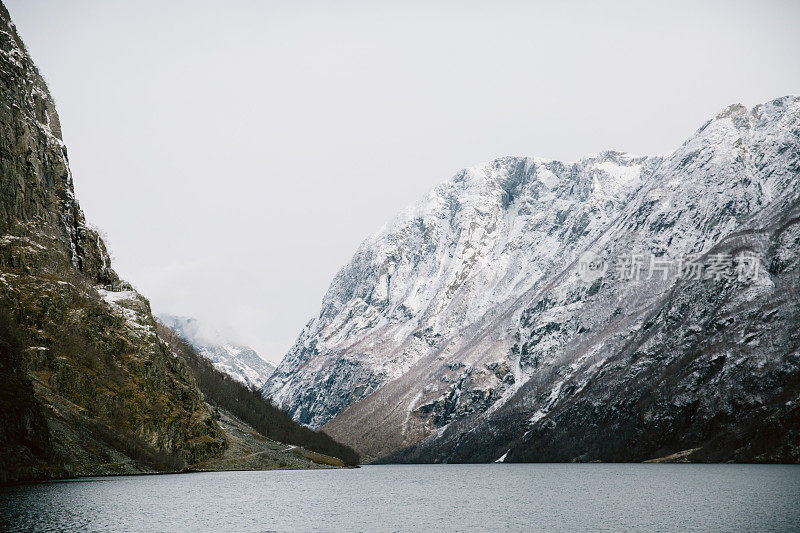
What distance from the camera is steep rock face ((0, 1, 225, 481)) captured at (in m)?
99.2

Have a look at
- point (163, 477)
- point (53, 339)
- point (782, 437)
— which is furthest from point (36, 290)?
point (782, 437)

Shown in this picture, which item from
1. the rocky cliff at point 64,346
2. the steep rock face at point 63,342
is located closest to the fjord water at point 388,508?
the rocky cliff at point 64,346

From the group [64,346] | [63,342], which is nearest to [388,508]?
[64,346]

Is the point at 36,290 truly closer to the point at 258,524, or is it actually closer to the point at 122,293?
the point at 122,293

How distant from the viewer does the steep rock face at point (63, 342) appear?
9925 cm

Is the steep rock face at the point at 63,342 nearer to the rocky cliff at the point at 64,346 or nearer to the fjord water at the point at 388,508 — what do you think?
the rocky cliff at the point at 64,346

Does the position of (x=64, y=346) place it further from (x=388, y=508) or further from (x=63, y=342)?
(x=388, y=508)

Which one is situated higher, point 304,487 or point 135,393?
point 135,393

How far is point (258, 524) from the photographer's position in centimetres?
6919

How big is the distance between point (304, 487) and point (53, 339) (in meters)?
57.2

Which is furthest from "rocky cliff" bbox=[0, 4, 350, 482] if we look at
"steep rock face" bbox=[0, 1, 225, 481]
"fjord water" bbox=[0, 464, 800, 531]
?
"fjord water" bbox=[0, 464, 800, 531]

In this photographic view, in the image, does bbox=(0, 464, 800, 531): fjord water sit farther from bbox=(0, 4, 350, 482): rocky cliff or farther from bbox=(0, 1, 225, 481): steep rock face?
bbox=(0, 1, 225, 481): steep rock face

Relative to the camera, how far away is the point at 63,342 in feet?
407

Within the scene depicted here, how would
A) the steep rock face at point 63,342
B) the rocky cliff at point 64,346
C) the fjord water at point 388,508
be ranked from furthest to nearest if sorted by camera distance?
the steep rock face at point 63,342
the rocky cliff at point 64,346
the fjord water at point 388,508
